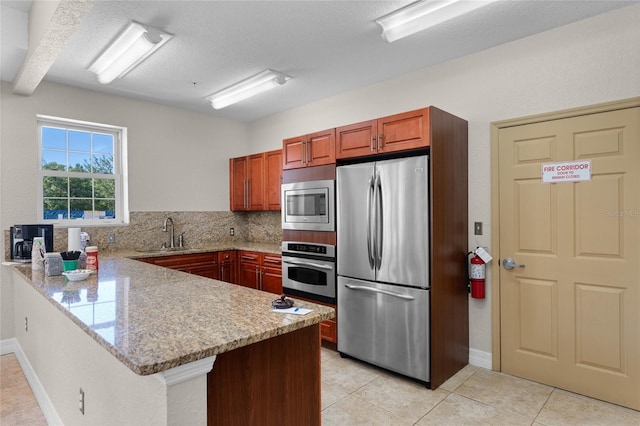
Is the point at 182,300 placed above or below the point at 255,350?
above

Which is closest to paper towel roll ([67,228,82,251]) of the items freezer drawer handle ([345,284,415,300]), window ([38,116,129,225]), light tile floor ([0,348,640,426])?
light tile floor ([0,348,640,426])

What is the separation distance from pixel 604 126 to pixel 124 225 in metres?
4.84

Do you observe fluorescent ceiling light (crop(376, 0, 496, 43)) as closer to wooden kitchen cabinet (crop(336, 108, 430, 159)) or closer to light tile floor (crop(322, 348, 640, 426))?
wooden kitchen cabinet (crop(336, 108, 430, 159))

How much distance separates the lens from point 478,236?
3203mm

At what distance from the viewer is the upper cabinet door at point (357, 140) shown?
3143mm

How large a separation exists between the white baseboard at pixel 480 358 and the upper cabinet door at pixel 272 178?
281cm

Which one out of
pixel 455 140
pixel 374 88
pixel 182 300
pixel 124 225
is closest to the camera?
pixel 182 300

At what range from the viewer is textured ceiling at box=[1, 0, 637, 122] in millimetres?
2475

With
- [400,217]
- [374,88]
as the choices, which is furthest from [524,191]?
[374,88]

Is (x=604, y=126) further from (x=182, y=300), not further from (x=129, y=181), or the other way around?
(x=129, y=181)

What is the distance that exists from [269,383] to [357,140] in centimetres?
229

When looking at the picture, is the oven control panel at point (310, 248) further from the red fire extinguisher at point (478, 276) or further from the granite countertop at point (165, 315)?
the granite countertop at point (165, 315)

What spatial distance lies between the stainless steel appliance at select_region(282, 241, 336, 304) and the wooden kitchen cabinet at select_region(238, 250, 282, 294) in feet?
0.83

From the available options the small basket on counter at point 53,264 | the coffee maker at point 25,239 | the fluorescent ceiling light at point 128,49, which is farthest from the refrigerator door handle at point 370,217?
the coffee maker at point 25,239
